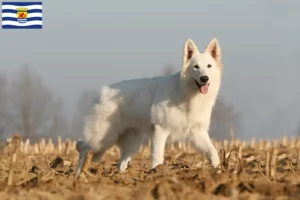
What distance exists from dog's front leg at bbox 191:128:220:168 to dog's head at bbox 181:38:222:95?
2.10 ft

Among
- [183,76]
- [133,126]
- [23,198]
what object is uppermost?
[183,76]

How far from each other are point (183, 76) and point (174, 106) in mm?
505

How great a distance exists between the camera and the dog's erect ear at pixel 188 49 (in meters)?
11.0

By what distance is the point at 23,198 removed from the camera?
17.3 feet

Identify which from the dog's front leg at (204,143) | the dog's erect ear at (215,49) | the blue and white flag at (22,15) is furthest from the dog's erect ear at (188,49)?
the blue and white flag at (22,15)

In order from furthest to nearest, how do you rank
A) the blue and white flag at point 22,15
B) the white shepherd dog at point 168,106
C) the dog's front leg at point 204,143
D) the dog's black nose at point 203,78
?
1. the blue and white flag at point 22,15
2. the white shepherd dog at point 168,106
3. the dog's black nose at point 203,78
4. the dog's front leg at point 204,143

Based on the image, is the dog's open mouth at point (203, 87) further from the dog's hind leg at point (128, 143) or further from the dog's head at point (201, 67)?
the dog's hind leg at point (128, 143)

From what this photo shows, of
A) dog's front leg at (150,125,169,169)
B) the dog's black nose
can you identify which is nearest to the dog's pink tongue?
the dog's black nose

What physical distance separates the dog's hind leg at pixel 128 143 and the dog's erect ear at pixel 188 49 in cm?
180

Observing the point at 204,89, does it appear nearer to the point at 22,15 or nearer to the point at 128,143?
the point at 128,143

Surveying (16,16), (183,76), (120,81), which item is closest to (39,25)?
(16,16)

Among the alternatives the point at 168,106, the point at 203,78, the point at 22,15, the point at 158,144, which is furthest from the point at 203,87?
the point at 22,15

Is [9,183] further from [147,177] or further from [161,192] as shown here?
[161,192]

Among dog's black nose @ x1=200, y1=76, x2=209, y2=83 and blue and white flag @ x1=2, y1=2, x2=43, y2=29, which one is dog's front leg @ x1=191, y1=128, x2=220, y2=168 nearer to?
dog's black nose @ x1=200, y1=76, x2=209, y2=83
